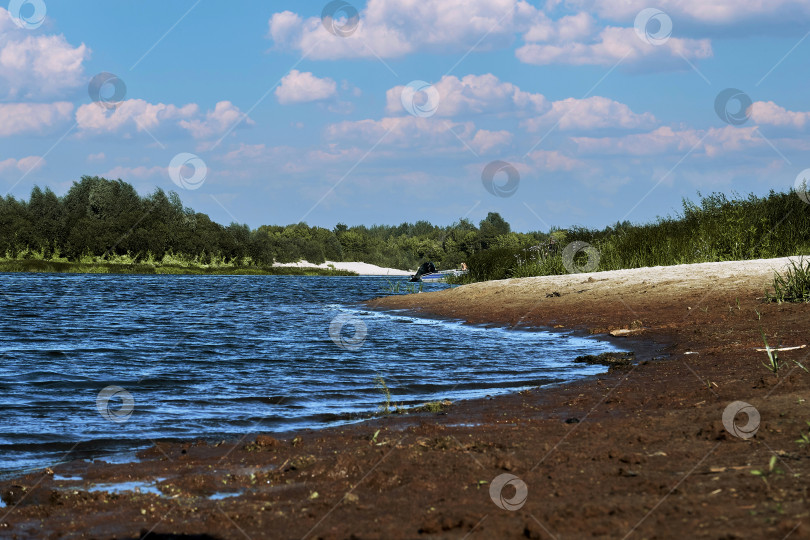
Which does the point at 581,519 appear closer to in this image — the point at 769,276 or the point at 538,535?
the point at 538,535

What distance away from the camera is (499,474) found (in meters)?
5.56

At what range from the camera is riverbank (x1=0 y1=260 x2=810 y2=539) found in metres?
4.37

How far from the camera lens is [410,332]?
20.5 metres

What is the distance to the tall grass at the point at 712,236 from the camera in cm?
2398

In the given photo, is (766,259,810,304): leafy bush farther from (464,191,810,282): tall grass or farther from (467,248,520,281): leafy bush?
(467,248,520,281): leafy bush

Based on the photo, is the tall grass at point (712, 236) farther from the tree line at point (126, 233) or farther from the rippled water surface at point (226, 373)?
the tree line at point (126, 233)

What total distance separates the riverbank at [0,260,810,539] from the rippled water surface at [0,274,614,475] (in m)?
1.07

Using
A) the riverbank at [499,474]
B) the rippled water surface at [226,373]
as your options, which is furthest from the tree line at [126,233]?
the riverbank at [499,474]

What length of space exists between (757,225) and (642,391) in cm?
1830

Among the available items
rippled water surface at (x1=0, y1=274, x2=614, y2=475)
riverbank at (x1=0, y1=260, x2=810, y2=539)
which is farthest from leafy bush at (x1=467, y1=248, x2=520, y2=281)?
riverbank at (x1=0, y1=260, x2=810, y2=539)

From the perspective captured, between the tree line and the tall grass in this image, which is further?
A: the tree line

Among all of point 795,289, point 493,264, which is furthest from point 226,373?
point 493,264

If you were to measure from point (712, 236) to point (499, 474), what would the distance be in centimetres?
2216

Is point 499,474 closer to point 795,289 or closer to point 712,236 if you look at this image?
point 795,289
